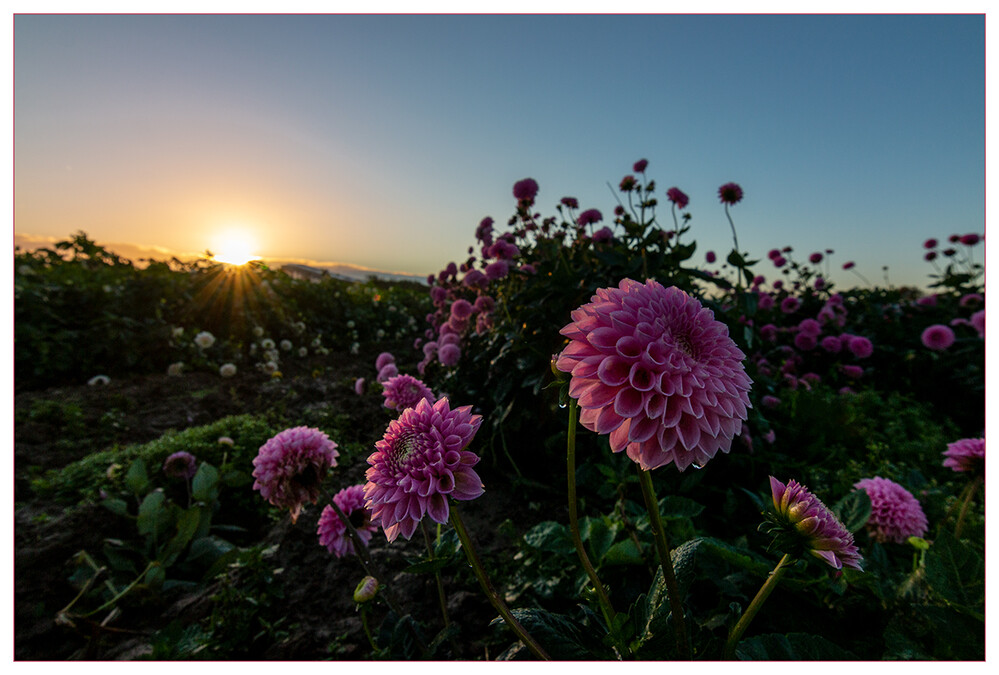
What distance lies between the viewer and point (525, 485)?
215cm

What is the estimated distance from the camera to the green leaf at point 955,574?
103cm

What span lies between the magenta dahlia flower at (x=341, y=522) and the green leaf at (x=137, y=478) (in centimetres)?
135

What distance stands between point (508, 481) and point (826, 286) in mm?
5262

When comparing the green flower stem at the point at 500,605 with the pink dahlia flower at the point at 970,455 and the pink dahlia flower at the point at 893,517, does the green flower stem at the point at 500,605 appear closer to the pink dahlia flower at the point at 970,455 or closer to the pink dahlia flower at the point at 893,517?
the pink dahlia flower at the point at 893,517

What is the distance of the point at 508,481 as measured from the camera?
2250 millimetres

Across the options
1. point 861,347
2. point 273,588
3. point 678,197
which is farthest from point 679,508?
point 861,347

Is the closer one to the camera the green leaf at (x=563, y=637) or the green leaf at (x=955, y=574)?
the green leaf at (x=563, y=637)

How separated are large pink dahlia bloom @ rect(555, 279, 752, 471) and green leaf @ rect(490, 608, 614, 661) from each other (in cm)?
36

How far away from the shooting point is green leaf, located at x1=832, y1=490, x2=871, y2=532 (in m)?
1.24

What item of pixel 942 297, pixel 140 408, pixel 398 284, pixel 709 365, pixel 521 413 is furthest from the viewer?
pixel 398 284

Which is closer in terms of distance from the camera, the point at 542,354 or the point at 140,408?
the point at 542,354

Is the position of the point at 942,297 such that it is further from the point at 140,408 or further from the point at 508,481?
the point at 140,408

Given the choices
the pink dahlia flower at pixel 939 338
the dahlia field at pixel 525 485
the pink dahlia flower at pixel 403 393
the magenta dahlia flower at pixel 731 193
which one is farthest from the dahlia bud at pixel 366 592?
the pink dahlia flower at pixel 939 338
